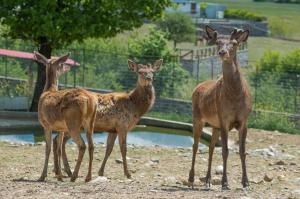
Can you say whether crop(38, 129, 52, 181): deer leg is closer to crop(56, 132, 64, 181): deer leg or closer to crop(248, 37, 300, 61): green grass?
crop(56, 132, 64, 181): deer leg

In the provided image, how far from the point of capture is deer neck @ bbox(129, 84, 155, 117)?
1631cm

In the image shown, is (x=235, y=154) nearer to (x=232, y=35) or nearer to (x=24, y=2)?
(x=232, y=35)

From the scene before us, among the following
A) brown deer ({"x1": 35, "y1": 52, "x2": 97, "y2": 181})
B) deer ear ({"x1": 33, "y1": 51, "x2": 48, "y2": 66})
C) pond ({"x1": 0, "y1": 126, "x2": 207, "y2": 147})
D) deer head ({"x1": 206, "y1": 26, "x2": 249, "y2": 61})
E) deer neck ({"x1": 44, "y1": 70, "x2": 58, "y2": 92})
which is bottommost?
pond ({"x1": 0, "y1": 126, "x2": 207, "y2": 147})

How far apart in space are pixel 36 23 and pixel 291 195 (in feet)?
54.9

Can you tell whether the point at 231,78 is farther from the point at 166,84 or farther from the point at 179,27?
the point at 179,27

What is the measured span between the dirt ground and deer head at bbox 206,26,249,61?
2147mm

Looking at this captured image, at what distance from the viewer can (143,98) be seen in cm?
1645

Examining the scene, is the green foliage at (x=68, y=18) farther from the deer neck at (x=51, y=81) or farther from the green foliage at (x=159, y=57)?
the deer neck at (x=51, y=81)

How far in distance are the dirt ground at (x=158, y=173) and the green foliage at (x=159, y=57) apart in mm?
7973

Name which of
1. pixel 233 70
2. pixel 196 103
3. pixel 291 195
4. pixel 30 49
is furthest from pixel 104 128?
pixel 30 49

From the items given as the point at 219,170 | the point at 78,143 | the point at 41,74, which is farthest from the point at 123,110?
the point at 41,74

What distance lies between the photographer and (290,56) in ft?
136

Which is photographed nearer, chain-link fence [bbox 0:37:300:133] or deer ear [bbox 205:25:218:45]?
deer ear [bbox 205:25:218:45]

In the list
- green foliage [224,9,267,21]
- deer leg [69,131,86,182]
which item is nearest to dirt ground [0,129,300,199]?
deer leg [69,131,86,182]
